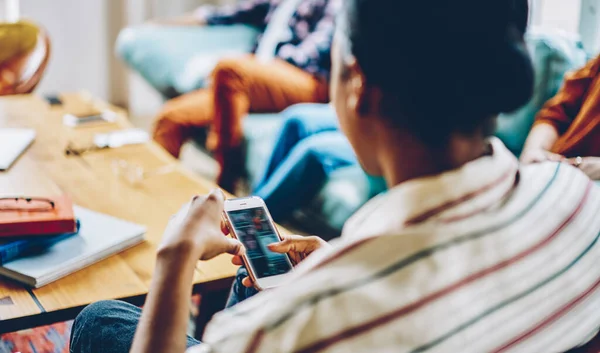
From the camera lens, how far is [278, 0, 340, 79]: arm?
9.21ft

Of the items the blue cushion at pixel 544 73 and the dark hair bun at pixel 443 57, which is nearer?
the dark hair bun at pixel 443 57

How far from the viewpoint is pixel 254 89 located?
2.71m

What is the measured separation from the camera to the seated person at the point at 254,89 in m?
2.60

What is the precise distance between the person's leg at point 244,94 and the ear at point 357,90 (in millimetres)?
1938

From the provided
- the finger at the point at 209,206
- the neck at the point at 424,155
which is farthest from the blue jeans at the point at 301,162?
the neck at the point at 424,155

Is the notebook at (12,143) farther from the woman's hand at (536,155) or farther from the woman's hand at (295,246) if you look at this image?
the woman's hand at (536,155)

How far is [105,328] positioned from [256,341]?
497 mm

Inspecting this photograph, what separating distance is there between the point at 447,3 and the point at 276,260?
0.60 m

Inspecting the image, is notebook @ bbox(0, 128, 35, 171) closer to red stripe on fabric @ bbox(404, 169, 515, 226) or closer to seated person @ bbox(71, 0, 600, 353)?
seated person @ bbox(71, 0, 600, 353)

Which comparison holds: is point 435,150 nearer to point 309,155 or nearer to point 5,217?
point 5,217

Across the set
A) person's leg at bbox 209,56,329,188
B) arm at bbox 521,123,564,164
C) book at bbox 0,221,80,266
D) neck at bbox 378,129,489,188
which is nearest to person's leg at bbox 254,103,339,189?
person's leg at bbox 209,56,329,188

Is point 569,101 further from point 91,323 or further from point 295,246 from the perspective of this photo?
point 91,323

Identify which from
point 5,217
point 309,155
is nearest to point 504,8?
point 5,217

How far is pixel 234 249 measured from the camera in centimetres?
93
